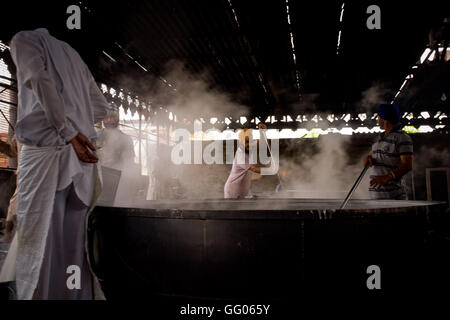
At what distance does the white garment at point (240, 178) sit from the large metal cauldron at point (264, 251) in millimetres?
2944

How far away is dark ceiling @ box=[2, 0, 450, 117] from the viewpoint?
5000 mm

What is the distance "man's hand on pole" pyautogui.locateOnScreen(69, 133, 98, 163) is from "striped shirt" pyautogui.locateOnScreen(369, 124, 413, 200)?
8.44 ft

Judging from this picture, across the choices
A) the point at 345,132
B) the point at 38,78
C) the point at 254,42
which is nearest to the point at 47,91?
the point at 38,78

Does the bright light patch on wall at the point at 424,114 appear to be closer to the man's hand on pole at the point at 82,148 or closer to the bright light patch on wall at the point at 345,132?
the bright light patch on wall at the point at 345,132

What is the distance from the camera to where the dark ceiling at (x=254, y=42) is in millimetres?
5000

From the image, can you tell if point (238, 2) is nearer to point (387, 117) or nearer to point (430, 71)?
Result: point (387, 117)

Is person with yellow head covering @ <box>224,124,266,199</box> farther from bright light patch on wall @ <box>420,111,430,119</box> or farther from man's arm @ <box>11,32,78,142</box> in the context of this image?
bright light patch on wall @ <box>420,111,430,119</box>

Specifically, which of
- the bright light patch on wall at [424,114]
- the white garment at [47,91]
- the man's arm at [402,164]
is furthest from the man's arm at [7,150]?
the bright light patch on wall at [424,114]

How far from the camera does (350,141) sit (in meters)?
12.1

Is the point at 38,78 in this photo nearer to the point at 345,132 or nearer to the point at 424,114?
the point at 345,132

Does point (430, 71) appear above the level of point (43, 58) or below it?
above

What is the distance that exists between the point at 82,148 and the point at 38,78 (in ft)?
1.22
